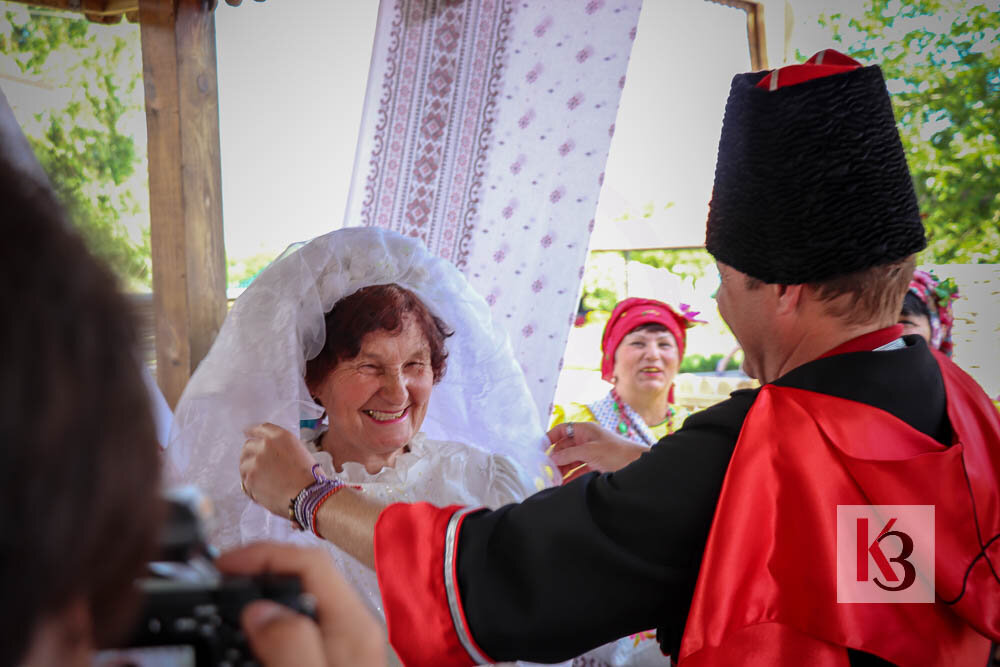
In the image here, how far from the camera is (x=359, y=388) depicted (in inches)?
64.7

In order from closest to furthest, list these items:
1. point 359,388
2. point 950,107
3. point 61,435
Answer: point 61,435 < point 359,388 < point 950,107

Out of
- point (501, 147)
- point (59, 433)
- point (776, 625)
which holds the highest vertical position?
point (501, 147)

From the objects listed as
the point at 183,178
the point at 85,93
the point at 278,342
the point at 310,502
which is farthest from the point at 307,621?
the point at 85,93

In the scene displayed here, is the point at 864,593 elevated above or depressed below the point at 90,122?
below

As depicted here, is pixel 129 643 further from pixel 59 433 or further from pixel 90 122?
pixel 90 122

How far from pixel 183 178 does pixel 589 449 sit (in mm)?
1327

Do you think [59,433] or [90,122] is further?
[90,122]

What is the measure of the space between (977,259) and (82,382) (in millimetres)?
4718

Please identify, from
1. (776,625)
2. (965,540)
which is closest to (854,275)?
(965,540)

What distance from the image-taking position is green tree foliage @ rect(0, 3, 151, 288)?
3.93 metres

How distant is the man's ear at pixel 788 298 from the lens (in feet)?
4.04

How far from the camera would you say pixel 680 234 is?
5.45 meters

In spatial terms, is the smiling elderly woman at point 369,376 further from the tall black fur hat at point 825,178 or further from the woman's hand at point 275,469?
the tall black fur hat at point 825,178

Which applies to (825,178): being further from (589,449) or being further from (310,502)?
(310,502)
